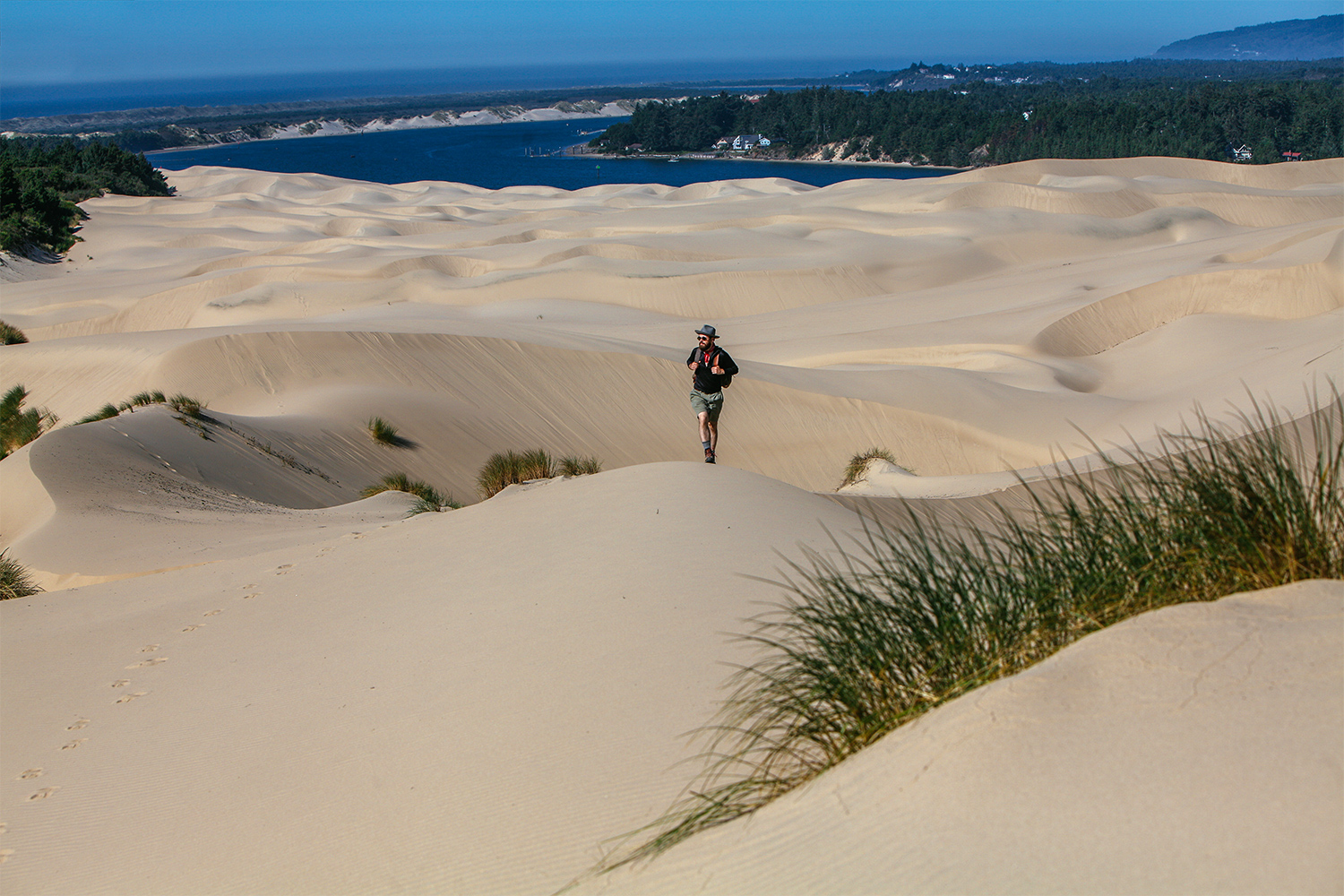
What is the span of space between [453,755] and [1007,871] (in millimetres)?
2176

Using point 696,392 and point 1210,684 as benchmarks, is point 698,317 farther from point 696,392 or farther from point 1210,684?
point 1210,684

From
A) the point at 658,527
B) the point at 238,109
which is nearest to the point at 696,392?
the point at 658,527

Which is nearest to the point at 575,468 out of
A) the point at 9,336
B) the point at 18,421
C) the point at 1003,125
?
the point at 18,421

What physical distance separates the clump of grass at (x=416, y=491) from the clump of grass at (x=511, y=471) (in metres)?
0.38

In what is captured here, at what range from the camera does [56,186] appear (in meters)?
46.7

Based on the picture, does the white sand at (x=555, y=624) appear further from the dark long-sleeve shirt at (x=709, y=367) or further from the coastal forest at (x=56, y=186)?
the coastal forest at (x=56, y=186)

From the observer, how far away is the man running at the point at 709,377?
870 centimetres

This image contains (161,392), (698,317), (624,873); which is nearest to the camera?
(624,873)

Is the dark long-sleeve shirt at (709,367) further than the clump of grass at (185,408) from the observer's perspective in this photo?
No

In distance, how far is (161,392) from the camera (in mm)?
12469

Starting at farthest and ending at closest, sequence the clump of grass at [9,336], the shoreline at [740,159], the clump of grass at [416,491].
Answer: the shoreline at [740,159] < the clump of grass at [9,336] < the clump of grass at [416,491]

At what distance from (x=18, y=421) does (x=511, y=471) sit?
7362 mm

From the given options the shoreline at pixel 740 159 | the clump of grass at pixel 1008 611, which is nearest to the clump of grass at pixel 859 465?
the clump of grass at pixel 1008 611

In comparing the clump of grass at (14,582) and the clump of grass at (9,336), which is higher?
the clump of grass at (14,582)
